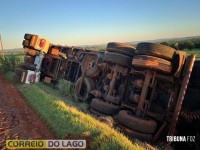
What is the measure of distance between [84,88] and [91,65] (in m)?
0.96

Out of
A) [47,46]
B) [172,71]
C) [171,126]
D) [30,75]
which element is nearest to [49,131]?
[171,126]

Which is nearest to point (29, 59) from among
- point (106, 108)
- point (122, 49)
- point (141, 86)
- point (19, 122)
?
point (122, 49)

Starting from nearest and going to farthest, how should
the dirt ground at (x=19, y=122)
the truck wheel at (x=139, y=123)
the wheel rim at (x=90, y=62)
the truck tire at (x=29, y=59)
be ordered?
1. the dirt ground at (x=19, y=122)
2. the truck wheel at (x=139, y=123)
3. the wheel rim at (x=90, y=62)
4. the truck tire at (x=29, y=59)

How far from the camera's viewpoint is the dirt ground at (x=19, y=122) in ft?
16.8

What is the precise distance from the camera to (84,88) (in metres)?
9.49

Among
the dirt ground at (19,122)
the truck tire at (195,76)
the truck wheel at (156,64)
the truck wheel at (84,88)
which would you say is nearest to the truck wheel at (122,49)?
the truck wheel at (156,64)

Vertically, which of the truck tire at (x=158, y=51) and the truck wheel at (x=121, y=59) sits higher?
the truck tire at (x=158, y=51)

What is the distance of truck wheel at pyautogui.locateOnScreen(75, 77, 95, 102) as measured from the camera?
8.80 m

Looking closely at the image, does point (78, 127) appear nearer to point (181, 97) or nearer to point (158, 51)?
point (181, 97)

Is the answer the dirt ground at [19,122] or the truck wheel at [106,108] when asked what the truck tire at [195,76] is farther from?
the dirt ground at [19,122]

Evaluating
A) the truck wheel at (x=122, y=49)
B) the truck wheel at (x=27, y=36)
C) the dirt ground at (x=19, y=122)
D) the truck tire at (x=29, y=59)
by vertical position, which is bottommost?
the dirt ground at (x=19, y=122)

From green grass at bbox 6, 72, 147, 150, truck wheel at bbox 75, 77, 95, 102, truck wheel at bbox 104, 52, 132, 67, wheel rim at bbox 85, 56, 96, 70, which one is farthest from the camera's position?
wheel rim at bbox 85, 56, 96, 70

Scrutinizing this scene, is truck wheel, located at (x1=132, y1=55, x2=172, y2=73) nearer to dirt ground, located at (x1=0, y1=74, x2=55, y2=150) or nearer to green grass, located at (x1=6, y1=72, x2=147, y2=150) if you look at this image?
green grass, located at (x1=6, y1=72, x2=147, y2=150)

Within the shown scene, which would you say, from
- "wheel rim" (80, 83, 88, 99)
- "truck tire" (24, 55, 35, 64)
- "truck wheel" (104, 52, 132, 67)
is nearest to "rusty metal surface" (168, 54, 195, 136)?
"truck wheel" (104, 52, 132, 67)
